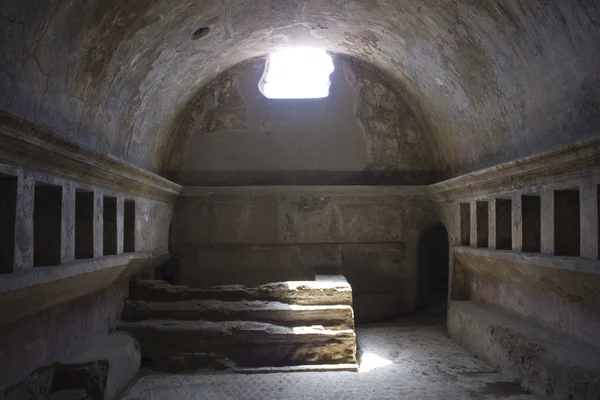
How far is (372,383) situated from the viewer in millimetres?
5598

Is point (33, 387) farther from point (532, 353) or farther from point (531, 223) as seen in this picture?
point (531, 223)

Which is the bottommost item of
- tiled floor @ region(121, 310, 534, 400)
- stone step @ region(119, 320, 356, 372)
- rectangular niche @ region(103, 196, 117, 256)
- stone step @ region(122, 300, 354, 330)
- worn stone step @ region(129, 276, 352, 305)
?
tiled floor @ region(121, 310, 534, 400)

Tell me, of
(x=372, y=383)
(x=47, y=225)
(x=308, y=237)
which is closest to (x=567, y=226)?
(x=372, y=383)

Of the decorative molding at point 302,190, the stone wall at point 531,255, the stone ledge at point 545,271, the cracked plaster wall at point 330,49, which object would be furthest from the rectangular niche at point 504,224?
the decorative molding at point 302,190

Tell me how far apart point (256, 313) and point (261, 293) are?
0.40 m

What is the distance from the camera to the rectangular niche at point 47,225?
464 cm

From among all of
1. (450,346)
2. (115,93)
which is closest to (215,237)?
(115,93)

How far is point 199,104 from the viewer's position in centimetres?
907

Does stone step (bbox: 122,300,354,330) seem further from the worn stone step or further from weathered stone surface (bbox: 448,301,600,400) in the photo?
weathered stone surface (bbox: 448,301,600,400)

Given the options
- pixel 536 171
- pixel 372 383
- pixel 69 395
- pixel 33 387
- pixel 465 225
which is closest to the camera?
pixel 33 387

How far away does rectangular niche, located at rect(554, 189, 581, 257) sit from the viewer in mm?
5117

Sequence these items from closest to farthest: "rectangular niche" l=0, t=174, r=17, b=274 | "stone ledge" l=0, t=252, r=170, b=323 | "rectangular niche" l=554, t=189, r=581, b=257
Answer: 1. "stone ledge" l=0, t=252, r=170, b=323
2. "rectangular niche" l=0, t=174, r=17, b=274
3. "rectangular niche" l=554, t=189, r=581, b=257

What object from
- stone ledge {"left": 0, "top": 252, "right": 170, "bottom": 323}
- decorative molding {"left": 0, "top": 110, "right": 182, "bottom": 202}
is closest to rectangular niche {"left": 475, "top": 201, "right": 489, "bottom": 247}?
decorative molding {"left": 0, "top": 110, "right": 182, "bottom": 202}

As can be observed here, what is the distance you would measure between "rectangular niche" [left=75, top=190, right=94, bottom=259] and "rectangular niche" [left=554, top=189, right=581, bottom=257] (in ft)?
15.5
